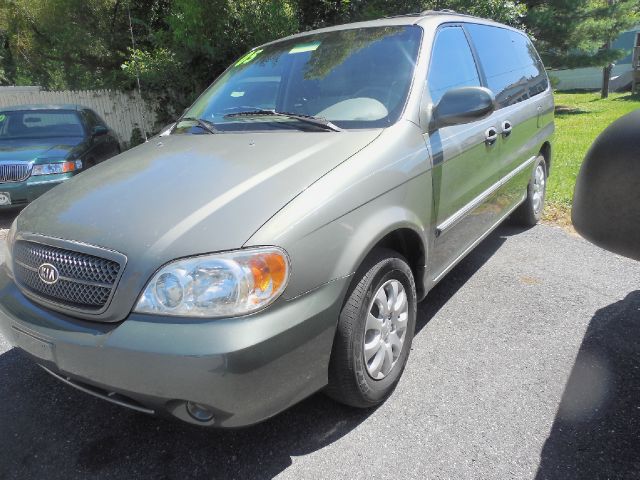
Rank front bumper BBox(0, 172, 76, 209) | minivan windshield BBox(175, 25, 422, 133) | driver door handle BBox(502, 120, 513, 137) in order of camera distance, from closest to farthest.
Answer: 1. minivan windshield BBox(175, 25, 422, 133)
2. driver door handle BBox(502, 120, 513, 137)
3. front bumper BBox(0, 172, 76, 209)

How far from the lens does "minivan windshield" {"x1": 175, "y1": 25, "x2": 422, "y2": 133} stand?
2.80 m

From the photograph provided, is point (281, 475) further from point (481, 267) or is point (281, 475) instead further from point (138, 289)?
point (481, 267)

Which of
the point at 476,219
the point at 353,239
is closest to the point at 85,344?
the point at 353,239

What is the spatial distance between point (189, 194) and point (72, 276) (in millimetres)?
575

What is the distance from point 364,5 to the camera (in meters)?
11.1

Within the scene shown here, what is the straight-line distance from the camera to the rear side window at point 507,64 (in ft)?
12.2

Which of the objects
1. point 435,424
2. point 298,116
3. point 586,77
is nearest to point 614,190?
point 435,424

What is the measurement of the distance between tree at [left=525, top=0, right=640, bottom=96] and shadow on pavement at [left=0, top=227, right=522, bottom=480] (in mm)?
14463

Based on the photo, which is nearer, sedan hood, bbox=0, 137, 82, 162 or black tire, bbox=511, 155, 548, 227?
black tire, bbox=511, 155, 548, 227

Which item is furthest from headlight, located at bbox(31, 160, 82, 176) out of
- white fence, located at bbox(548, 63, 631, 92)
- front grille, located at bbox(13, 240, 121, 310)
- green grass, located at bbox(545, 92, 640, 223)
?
white fence, located at bbox(548, 63, 631, 92)

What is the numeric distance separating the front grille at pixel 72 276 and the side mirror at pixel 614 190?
74.4 inches

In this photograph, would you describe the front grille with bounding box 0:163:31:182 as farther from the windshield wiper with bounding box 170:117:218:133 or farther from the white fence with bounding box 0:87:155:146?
the white fence with bounding box 0:87:155:146

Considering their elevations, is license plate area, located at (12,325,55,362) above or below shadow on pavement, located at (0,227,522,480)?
above

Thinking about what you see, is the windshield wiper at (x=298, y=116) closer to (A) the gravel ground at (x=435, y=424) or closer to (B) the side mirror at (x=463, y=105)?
(B) the side mirror at (x=463, y=105)
